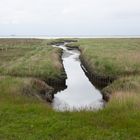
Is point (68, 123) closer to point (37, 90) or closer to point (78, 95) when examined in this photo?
point (37, 90)

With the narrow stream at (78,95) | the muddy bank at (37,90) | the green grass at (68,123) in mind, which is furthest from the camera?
the muddy bank at (37,90)

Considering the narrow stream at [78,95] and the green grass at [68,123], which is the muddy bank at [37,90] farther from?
the green grass at [68,123]

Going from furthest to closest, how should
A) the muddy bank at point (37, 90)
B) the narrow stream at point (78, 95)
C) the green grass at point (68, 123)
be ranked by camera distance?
the muddy bank at point (37, 90) < the narrow stream at point (78, 95) < the green grass at point (68, 123)

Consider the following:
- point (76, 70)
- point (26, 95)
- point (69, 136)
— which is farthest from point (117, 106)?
point (76, 70)

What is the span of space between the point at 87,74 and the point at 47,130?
1117 inches

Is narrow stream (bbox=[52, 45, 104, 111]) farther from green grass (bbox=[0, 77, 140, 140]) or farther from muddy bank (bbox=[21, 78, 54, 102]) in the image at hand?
green grass (bbox=[0, 77, 140, 140])

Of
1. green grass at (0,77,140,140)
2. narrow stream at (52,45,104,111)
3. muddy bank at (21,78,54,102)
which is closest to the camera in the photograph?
green grass at (0,77,140,140)

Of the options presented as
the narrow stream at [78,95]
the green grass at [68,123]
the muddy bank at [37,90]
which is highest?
the green grass at [68,123]

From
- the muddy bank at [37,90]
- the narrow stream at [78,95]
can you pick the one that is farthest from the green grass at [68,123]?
the muddy bank at [37,90]

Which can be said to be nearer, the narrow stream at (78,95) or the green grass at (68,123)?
the green grass at (68,123)

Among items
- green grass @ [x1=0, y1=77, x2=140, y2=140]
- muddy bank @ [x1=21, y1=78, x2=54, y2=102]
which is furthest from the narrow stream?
green grass @ [x1=0, y1=77, x2=140, y2=140]

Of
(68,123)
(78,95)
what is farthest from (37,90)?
(68,123)

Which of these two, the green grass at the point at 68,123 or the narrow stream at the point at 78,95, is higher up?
the green grass at the point at 68,123

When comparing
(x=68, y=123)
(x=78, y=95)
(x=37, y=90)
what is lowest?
(x=78, y=95)
